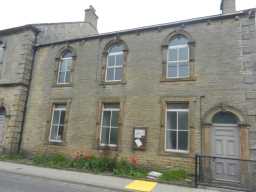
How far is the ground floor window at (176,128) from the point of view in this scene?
30.5 feet

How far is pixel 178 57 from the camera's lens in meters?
10.3

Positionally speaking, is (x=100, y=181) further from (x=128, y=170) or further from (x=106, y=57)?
(x=106, y=57)

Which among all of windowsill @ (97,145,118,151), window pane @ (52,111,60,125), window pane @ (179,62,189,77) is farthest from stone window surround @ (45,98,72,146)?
window pane @ (179,62,189,77)

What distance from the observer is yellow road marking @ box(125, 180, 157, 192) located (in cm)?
682

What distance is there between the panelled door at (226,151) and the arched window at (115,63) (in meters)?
5.45

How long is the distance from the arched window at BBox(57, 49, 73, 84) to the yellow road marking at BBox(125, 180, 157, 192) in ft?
23.8

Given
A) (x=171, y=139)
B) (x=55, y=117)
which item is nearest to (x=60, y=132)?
A: (x=55, y=117)

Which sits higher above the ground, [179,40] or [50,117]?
[179,40]

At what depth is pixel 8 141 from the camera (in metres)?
12.2

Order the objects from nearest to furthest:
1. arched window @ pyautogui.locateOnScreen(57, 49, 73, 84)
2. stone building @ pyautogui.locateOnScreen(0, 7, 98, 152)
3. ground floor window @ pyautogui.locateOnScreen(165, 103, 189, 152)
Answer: ground floor window @ pyautogui.locateOnScreen(165, 103, 189, 152), stone building @ pyautogui.locateOnScreen(0, 7, 98, 152), arched window @ pyautogui.locateOnScreen(57, 49, 73, 84)

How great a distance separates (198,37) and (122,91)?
14.6ft

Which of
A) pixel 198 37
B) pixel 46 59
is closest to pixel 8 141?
pixel 46 59

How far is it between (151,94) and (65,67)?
229 inches

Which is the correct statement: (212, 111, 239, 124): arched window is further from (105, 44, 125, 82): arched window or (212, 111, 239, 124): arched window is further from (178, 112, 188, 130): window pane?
(105, 44, 125, 82): arched window
